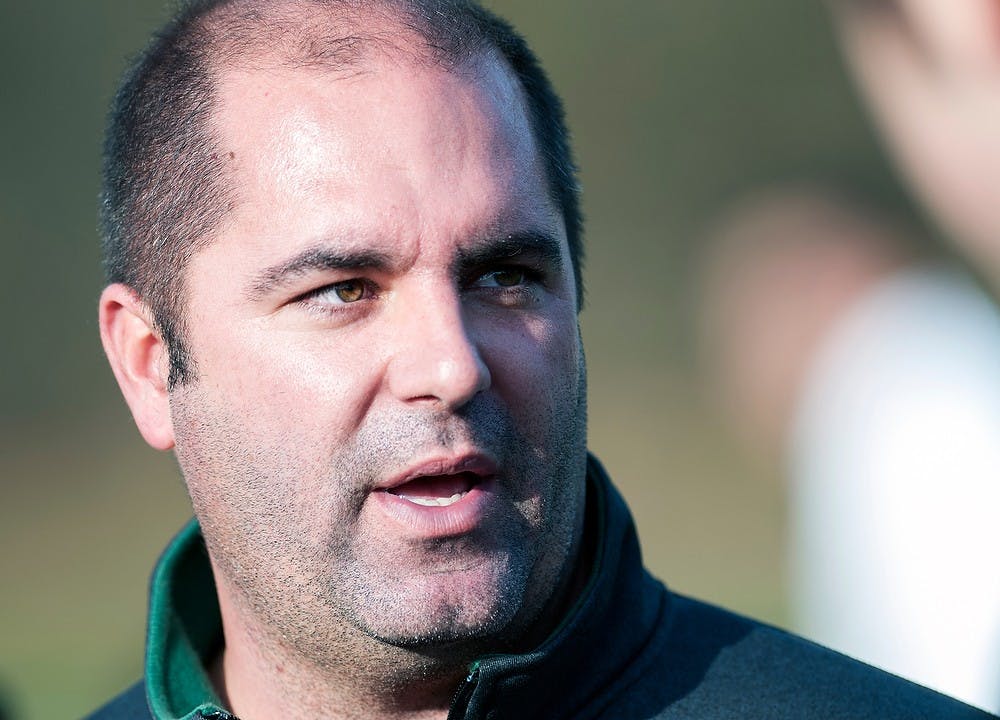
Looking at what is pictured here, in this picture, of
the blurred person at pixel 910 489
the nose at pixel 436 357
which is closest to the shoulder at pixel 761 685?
the nose at pixel 436 357

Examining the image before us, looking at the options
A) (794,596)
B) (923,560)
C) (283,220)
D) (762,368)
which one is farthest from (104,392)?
(283,220)

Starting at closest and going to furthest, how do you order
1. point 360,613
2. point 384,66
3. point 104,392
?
point 360,613, point 384,66, point 104,392

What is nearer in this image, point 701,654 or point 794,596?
point 701,654

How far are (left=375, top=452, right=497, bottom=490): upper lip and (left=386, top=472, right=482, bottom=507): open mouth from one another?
2 centimetres

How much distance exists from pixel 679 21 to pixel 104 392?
5114 millimetres

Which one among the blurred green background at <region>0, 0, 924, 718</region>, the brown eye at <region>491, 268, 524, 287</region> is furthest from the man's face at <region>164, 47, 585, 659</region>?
the blurred green background at <region>0, 0, 924, 718</region>

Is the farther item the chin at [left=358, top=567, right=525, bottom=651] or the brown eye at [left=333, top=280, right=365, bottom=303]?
the brown eye at [left=333, top=280, right=365, bottom=303]

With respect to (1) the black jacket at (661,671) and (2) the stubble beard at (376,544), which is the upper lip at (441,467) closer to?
(2) the stubble beard at (376,544)

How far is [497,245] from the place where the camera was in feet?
7.37

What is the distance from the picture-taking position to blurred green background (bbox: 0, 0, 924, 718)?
8977 millimetres

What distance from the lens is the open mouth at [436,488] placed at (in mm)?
2139

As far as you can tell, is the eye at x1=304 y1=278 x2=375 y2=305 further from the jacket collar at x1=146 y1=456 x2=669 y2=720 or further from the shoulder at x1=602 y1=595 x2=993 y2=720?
the shoulder at x1=602 y1=595 x2=993 y2=720

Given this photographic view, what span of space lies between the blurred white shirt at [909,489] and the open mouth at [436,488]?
85.9 inches

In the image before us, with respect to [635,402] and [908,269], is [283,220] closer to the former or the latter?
[908,269]
